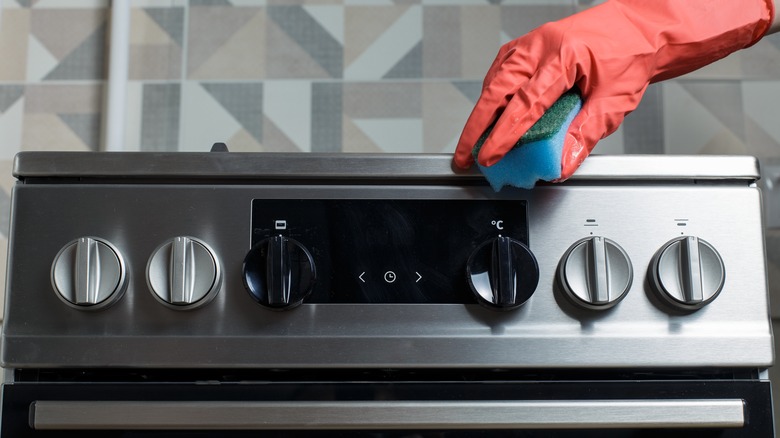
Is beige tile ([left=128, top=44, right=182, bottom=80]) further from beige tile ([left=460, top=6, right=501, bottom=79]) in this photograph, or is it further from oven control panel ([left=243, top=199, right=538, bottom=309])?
oven control panel ([left=243, top=199, right=538, bottom=309])

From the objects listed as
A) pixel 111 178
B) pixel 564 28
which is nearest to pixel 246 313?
pixel 111 178

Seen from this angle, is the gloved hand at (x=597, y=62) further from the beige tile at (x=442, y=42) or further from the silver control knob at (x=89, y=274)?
the beige tile at (x=442, y=42)

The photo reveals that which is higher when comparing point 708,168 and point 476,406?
point 708,168

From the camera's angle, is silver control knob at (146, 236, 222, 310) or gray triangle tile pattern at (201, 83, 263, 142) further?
gray triangle tile pattern at (201, 83, 263, 142)

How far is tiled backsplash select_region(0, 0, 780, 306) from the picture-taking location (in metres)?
1.07

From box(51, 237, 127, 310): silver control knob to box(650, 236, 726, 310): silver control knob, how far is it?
43 cm

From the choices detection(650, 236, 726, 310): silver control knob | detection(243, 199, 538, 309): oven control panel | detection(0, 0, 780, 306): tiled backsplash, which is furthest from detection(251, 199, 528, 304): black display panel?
detection(0, 0, 780, 306): tiled backsplash

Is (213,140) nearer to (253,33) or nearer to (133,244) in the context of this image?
(253,33)

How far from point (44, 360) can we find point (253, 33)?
71 cm

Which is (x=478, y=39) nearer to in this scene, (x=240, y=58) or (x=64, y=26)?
(x=240, y=58)

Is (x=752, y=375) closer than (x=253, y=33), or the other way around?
(x=752, y=375)

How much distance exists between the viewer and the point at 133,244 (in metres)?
0.55

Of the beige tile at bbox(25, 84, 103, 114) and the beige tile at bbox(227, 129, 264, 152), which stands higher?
the beige tile at bbox(25, 84, 103, 114)

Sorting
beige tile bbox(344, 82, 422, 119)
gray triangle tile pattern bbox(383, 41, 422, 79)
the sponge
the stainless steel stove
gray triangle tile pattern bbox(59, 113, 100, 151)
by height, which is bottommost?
the stainless steel stove
